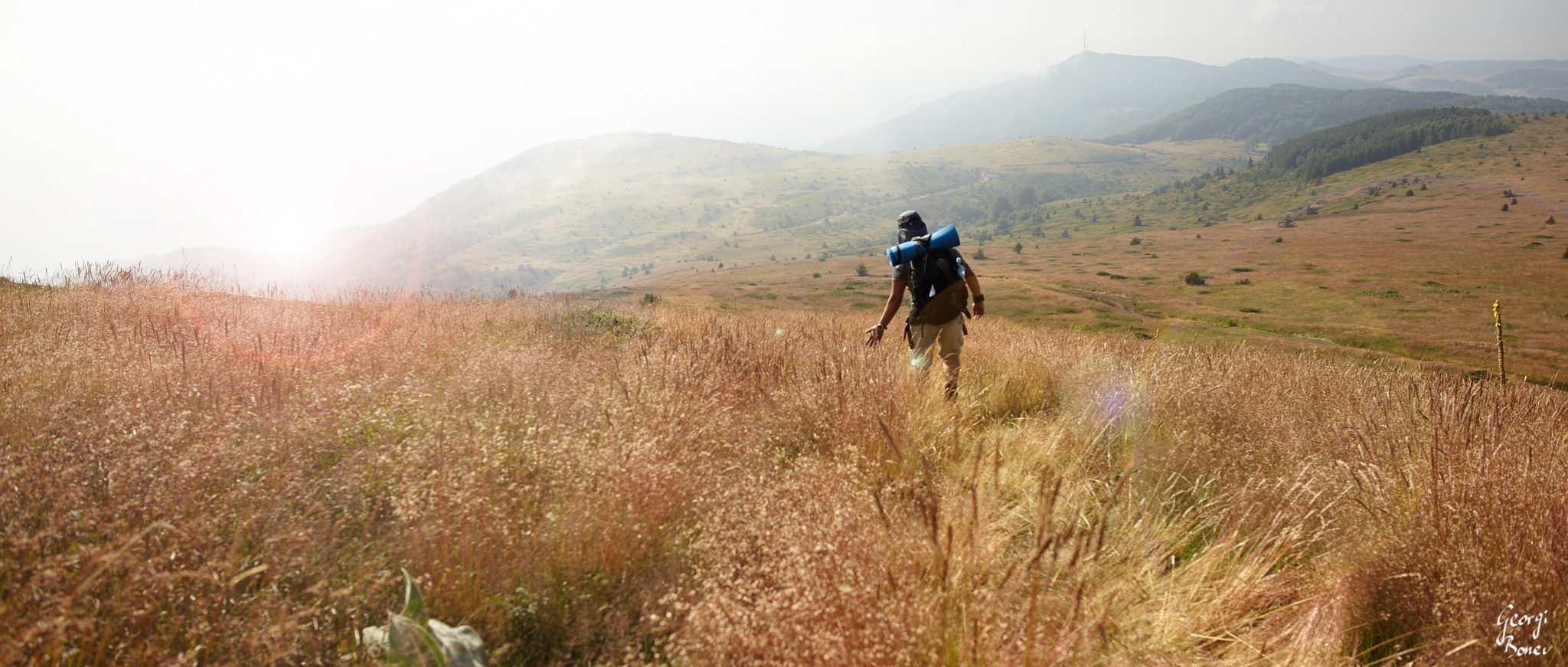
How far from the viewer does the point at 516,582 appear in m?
2.23

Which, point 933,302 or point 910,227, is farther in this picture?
point 910,227

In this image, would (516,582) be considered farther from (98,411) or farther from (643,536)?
(98,411)

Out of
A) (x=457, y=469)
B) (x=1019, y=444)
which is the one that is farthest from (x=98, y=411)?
(x=1019, y=444)

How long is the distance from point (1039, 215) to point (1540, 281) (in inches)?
4669

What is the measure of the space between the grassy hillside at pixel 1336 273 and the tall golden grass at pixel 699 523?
43.0 ft

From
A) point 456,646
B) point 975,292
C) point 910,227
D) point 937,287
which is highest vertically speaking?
point 910,227

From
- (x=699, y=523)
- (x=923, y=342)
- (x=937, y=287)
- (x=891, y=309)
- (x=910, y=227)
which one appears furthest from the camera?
(x=910, y=227)

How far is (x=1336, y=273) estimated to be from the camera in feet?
146

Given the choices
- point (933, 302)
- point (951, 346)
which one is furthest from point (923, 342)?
point (933, 302)

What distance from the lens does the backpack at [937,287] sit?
5598 mm

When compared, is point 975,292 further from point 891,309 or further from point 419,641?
point 419,641

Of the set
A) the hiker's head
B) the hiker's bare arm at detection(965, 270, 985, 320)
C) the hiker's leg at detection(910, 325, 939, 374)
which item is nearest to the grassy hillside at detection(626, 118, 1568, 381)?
the hiker's bare arm at detection(965, 270, 985, 320)

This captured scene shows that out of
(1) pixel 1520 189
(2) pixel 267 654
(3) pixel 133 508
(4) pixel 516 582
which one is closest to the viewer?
(2) pixel 267 654

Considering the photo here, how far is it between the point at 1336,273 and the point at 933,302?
184ft
